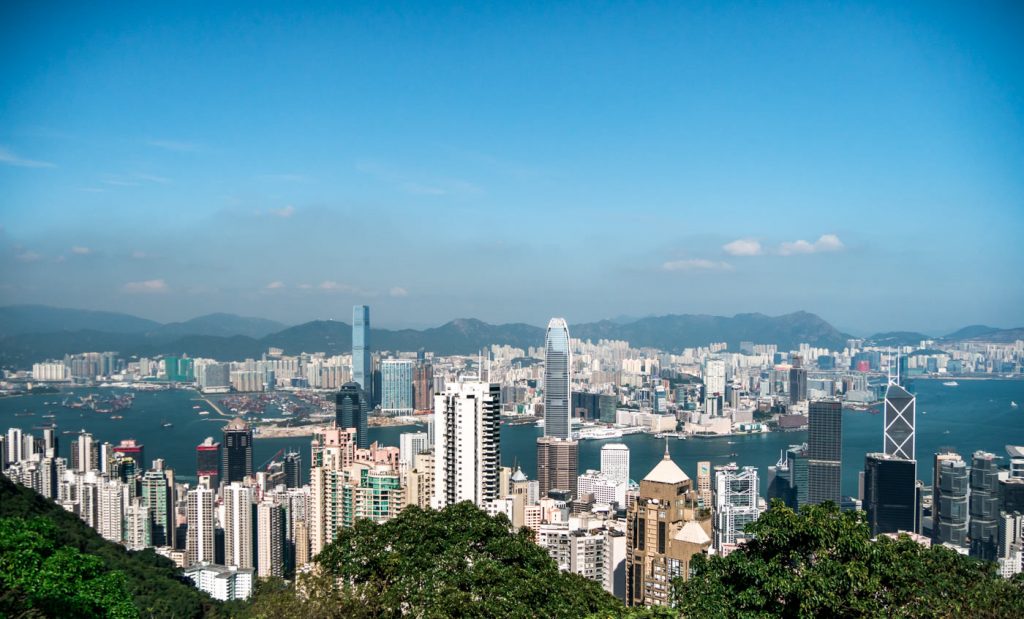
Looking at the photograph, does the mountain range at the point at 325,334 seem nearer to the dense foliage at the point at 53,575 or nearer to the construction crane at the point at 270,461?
the construction crane at the point at 270,461

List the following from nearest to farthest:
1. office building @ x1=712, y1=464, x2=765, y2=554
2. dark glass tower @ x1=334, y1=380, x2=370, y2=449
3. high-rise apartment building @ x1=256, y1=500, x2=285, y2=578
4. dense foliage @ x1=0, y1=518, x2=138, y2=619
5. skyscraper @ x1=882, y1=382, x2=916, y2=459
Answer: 1. dense foliage @ x1=0, y1=518, x2=138, y2=619
2. high-rise apartment building @ x1=256, y1=500, x2=285, y2=578
3. office building @ x1=712, y1=464, x2=765, y2=554
4. skyscraper @ x1=882, y1=382, x2=916, y2=459
5. dark glass tower @ x1=334, y1=380, x2=370, y2=449

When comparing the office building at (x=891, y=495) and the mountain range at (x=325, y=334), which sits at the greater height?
the mountain range at (x=325, y=334)

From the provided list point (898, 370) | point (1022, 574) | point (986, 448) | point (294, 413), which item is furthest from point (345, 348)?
point (1022, 574)

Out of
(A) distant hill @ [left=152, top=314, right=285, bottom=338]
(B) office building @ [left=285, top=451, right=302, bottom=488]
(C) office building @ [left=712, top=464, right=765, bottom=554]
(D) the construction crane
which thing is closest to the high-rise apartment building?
(B) office building @ [left=285, top=451, right=302, bottom=488]

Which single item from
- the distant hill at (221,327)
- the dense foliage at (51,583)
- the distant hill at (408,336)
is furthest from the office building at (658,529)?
the distant hill at (221,327)

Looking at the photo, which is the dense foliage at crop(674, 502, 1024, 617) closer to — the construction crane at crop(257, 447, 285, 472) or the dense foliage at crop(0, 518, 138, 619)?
the dense foliage at crop(0, 518, 138, 619)

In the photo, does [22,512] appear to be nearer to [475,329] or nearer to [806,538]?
[806,538]
